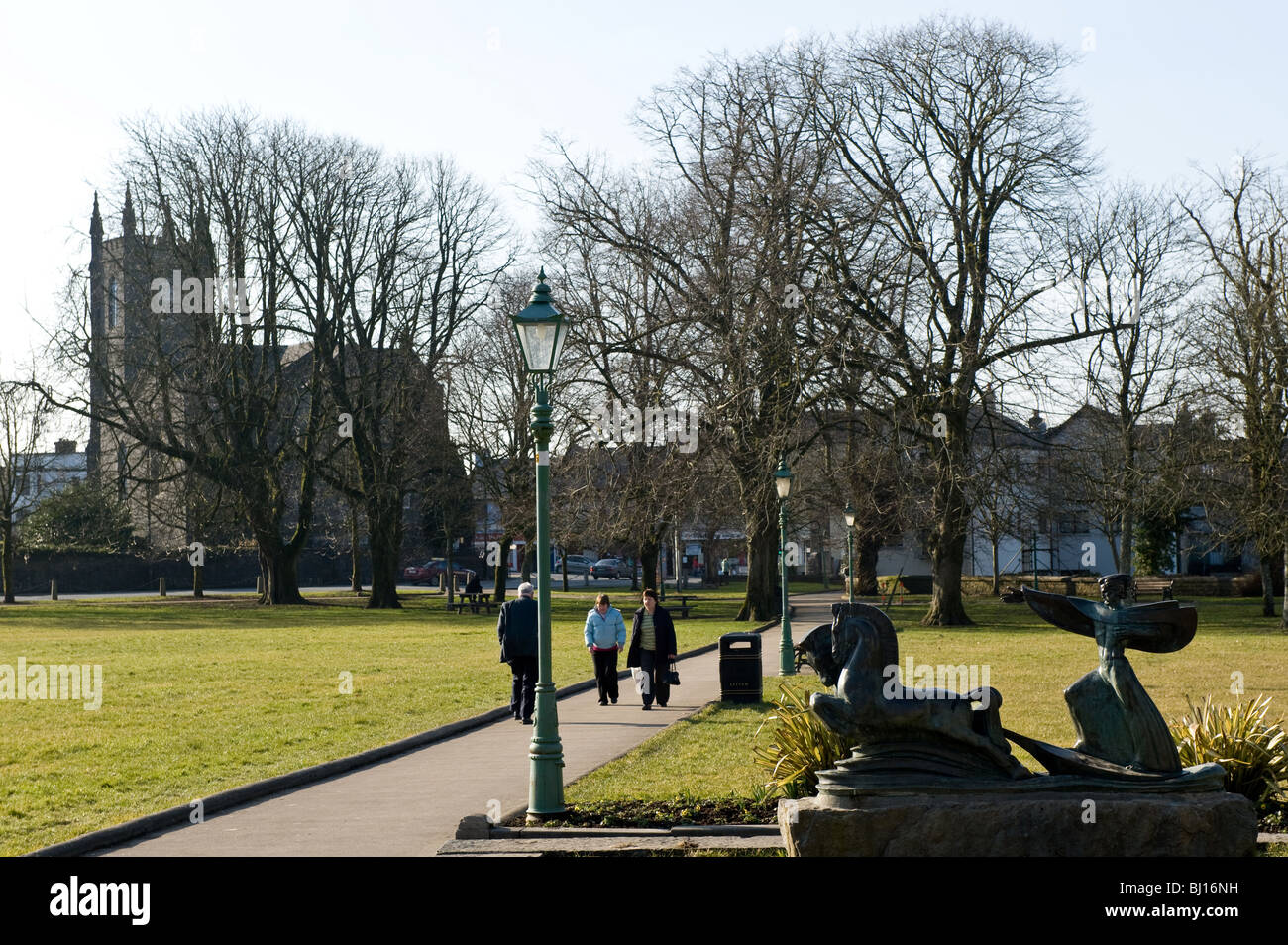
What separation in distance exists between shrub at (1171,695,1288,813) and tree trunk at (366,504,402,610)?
42.6 m

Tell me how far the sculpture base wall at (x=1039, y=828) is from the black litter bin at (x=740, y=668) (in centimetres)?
1073

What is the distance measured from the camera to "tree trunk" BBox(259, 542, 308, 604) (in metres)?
50.1

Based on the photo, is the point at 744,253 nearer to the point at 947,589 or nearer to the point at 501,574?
the point at 947,589

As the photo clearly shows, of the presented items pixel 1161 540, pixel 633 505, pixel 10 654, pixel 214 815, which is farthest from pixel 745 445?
pixel 1161 540

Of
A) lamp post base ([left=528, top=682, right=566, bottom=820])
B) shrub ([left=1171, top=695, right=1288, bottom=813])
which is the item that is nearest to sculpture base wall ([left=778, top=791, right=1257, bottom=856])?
shrub ([left=1171, top=695, right=1288, bottom=813])

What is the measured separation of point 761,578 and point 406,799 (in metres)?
28.5

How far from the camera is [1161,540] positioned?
5806 cm

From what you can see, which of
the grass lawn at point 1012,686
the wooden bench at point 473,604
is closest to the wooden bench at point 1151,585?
the grass lawn at point 1012,686

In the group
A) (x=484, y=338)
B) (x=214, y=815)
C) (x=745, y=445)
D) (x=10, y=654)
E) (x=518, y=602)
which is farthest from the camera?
(x=484, y=338)

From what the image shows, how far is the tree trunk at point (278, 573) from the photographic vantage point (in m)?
50.1

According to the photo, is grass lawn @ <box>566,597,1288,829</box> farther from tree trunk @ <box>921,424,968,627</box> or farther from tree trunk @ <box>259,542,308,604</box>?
tree trunk @ <box>259,542,308,604</box>

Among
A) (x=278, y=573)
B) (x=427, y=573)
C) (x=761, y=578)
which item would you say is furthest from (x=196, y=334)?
(x=427, y=573)
